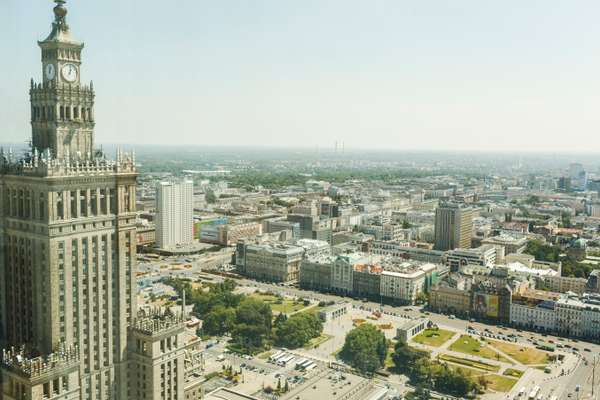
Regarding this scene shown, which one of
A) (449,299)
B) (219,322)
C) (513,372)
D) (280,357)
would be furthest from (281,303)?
(513,372)

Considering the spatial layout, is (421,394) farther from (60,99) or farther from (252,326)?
(60,99)

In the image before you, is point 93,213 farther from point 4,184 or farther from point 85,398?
point 85,398

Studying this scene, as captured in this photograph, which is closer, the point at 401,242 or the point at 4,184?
the point at 4,184

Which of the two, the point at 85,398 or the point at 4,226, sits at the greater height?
the point at 4,226

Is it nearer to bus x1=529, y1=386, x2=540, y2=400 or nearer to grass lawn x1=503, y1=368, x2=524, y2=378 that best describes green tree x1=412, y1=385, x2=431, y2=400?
bus x1=529, y1=386, x2=540, y2=400

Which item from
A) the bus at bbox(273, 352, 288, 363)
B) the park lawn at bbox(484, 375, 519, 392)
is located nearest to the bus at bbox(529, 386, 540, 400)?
the park lawn at bbox(484, 375, 519, 392)

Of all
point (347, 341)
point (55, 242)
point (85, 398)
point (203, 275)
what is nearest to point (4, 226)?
point (55, 242)
